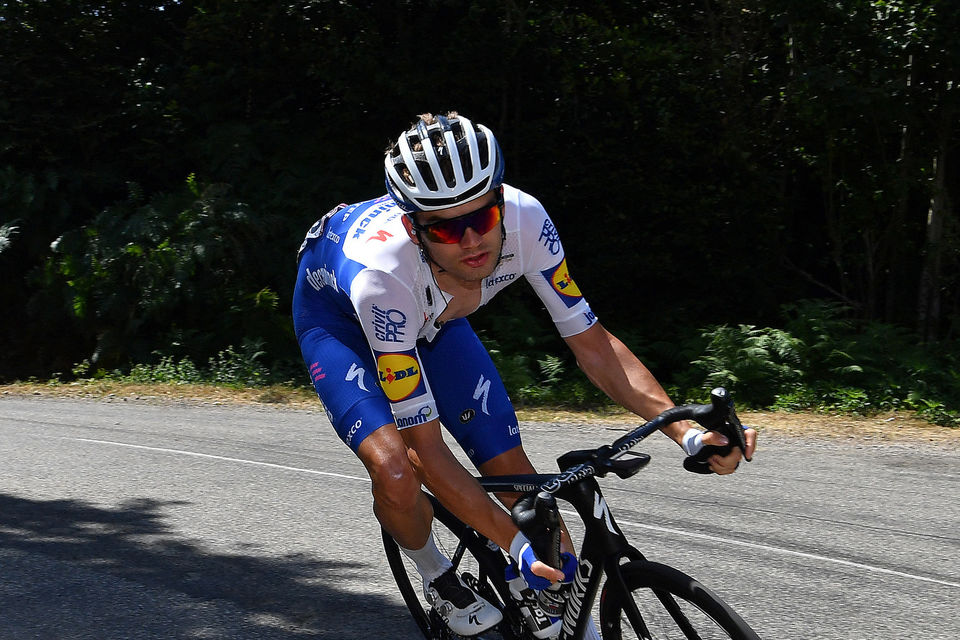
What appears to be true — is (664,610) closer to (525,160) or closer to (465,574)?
(465,574)

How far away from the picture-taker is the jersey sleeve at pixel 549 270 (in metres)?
3.68

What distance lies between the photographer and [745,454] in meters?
2.88

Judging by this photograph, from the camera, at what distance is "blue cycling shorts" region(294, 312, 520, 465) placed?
3766 millimetres

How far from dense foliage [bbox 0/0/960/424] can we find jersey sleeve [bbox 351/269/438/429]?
900 centimetres

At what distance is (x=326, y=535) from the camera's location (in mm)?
5742

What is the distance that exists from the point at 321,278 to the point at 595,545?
165cm

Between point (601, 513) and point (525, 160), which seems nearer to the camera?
point (601, 513)

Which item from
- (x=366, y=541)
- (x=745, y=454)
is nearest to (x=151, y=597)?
(x=366, y=541)

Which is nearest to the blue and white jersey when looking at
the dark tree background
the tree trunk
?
the dark tree background

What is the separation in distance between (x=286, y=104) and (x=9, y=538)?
1200cm

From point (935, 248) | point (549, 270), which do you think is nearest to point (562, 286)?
point (549, 270)

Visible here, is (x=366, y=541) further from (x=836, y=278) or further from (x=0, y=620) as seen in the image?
(x=836, y=278)

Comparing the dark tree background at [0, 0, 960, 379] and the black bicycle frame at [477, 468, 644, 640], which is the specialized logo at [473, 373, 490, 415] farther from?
the dark tree background at [0, 0, 960, 379]

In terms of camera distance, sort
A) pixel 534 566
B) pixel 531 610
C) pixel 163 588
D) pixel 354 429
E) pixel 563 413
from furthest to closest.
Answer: pixel 563 413 < pixel 163 588 < pixel 354 429 < pixel 531 610 < pixel 534 566
